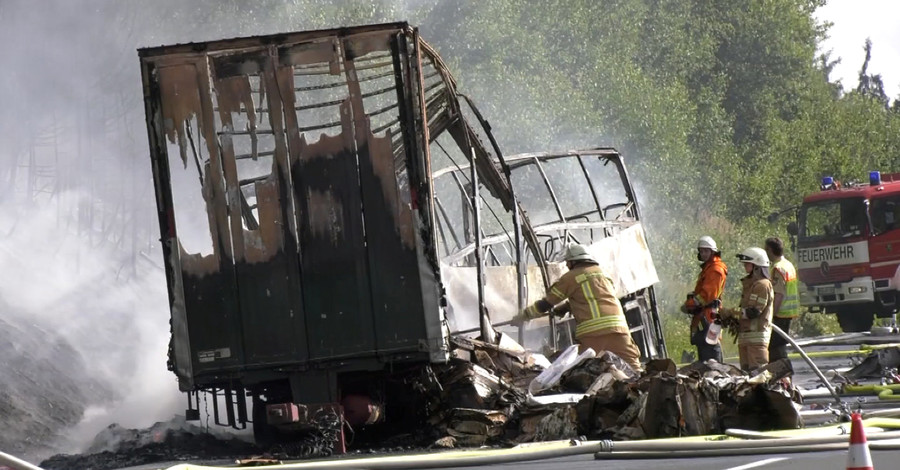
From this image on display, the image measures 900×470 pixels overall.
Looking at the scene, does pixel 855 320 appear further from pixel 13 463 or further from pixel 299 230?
pixel 13 463

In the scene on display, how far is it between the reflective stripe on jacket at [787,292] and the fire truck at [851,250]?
11135 mm

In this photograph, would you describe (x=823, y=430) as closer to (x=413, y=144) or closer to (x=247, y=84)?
(x=413, y=144)

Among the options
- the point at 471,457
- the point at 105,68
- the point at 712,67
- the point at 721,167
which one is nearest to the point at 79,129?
the point at 105,68

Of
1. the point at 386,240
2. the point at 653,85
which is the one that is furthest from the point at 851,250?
the point at 386,240

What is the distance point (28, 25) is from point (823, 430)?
68.5 ft

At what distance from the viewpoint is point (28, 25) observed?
26359 mm

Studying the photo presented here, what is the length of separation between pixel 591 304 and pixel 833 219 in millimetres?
14858

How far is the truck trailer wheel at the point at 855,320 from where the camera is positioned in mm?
24984

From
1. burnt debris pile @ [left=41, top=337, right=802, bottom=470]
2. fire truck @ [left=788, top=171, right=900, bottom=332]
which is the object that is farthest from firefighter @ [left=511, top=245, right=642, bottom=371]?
fire truck @ [left=788, top=171, right=900, bottom=332]

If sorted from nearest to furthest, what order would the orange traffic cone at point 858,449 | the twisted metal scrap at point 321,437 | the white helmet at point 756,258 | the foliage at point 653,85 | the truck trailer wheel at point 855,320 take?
the orange traffic cone at point 858,449, the twisted metal scrap at point 321,437, the white helmet at point 756,258, the truck trailer wheel at point 855,320, the foliage at point 653,85

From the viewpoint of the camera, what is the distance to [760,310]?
40.2ft

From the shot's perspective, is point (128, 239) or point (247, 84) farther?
point (128, 239)

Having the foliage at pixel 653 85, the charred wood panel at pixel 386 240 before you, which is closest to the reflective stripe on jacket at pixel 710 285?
the charred wood panel at pixel 386 240

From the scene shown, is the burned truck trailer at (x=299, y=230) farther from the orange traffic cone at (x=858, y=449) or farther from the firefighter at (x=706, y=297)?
the orange traffic cone at (x=858, y=449)
